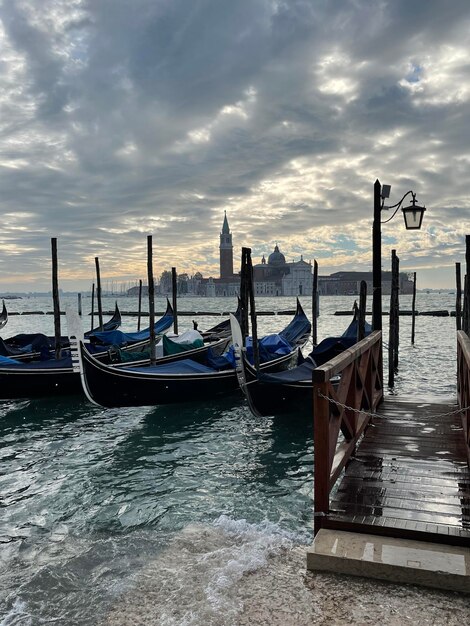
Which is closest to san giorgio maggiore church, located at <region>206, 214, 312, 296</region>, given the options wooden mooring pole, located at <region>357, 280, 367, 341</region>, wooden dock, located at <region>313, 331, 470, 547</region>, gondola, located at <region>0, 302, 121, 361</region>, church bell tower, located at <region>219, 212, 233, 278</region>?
church bell tower, located at <region>219, 212, 233, 278</region>

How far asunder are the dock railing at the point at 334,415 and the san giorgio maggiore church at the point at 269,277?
117773mm

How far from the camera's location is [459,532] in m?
2.81

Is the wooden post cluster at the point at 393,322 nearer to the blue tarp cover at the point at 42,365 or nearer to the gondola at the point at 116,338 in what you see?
the blue tarp cover at the point at 42,365

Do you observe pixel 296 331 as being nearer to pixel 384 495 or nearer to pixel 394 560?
pixel 384 495

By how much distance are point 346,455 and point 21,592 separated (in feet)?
7.62

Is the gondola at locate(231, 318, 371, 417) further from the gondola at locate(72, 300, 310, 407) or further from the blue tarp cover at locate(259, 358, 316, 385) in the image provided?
the gondola at locate(72, 300, 310, 407)

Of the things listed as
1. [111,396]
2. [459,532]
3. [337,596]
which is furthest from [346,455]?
[111,396]

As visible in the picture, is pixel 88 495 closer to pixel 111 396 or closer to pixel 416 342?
pixel 111 396

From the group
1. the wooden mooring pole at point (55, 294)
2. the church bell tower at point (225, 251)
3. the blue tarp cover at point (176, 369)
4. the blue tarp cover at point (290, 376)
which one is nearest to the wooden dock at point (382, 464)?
the blue tarp cover at point (290, 376)

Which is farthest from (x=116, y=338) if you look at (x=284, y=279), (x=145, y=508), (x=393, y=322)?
(x=284, y=279)

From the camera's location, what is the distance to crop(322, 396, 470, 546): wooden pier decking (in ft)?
9.63

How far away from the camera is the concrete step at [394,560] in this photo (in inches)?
101

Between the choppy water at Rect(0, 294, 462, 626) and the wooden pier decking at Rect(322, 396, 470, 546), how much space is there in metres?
0.57

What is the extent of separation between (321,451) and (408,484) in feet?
3.19
